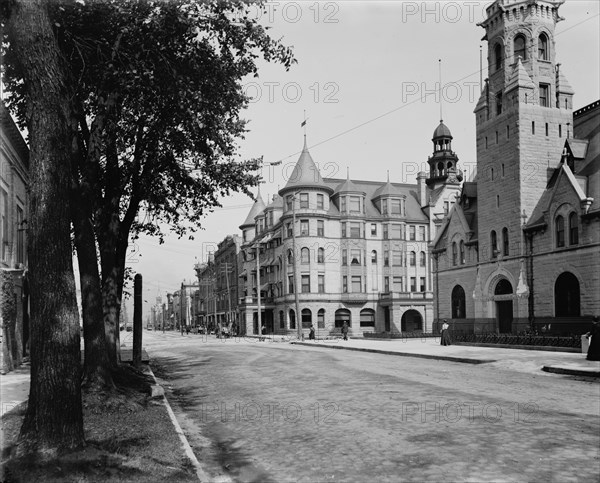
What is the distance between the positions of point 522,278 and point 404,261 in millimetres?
32292

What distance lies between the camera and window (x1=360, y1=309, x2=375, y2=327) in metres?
66.4

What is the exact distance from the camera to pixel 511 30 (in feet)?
130

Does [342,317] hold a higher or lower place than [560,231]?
lower

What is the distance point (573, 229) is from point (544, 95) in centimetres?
1117

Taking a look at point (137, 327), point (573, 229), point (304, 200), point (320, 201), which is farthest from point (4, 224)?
point (320, 201)

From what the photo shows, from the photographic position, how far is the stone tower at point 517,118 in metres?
37.5

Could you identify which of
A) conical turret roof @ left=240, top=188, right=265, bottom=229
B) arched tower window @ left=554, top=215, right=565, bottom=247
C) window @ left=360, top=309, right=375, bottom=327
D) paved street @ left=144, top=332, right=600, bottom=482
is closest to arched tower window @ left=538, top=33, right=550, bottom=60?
arched tower window @ left=554, top=215, right=565, bottom=247

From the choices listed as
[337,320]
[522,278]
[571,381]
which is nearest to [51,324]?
[571,381]

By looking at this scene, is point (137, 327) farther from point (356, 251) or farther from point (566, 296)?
point (356, 251)

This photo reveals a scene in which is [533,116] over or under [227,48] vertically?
over

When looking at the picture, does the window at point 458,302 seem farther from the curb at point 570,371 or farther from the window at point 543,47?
the curb at point 570,371

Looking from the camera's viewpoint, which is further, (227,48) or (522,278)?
(522,278)

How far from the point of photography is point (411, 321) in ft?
221

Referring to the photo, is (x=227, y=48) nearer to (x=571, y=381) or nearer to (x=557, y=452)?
(x=557, y=452)
